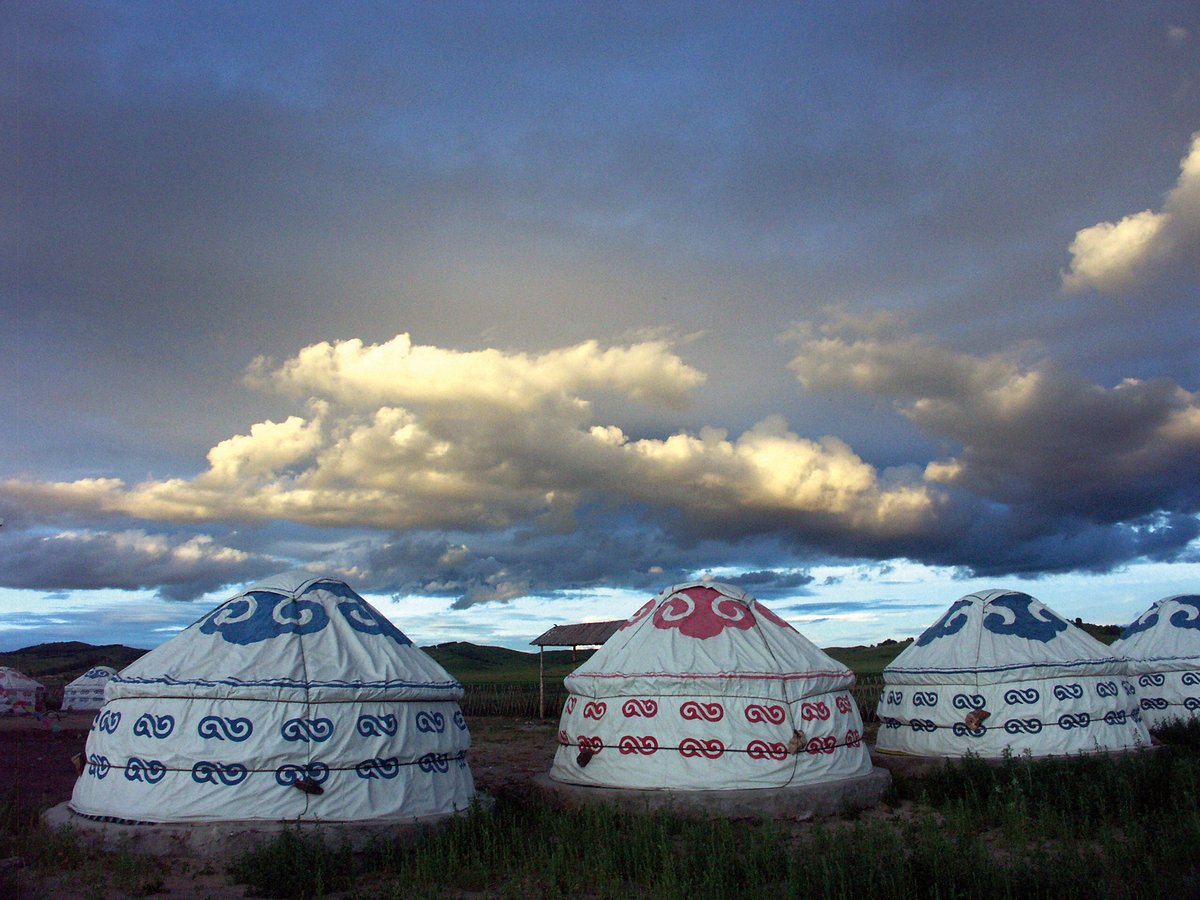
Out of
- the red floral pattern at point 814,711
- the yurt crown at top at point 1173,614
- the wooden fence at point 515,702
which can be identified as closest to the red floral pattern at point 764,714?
the red floral pattern at point 814,711

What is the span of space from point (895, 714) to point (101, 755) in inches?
370

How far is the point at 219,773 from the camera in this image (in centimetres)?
696

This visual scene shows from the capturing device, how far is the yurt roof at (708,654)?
339 inches

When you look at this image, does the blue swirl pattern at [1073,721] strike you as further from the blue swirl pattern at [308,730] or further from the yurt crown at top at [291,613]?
the blue swirl pattern at [308,730]

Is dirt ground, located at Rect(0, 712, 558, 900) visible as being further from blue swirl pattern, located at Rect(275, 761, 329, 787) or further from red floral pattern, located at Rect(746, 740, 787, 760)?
red floral pattern, located at Rect(746, 740, 787, 760)

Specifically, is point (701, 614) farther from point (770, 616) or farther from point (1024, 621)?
point (1024, 621)

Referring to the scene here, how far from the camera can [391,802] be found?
734 cm

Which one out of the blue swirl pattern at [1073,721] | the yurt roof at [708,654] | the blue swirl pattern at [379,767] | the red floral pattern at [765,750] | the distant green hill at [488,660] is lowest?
the distant green hill at [488,660]

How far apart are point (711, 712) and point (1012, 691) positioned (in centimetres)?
447

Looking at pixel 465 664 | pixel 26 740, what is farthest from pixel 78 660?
pixel 26 740

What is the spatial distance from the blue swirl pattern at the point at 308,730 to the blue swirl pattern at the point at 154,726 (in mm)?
936

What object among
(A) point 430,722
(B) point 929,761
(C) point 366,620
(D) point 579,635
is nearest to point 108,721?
(C) point 366,620

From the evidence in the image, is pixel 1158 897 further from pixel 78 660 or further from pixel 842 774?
pixel 78 660

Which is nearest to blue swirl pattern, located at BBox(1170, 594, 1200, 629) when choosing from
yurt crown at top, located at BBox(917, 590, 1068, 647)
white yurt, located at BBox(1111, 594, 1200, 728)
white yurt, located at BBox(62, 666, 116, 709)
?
white yurt, located at BBox(1111, 594, 1200, 728)
